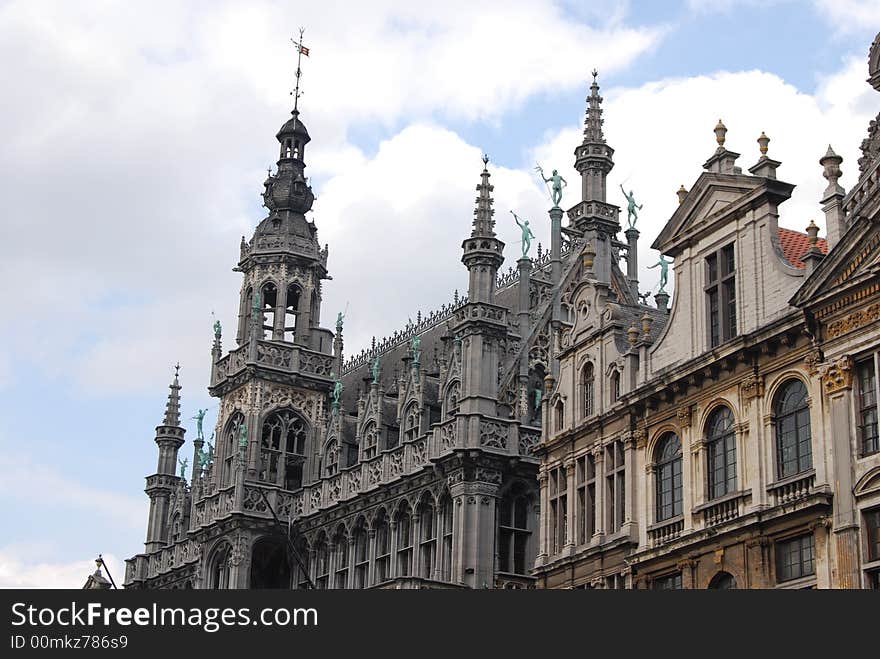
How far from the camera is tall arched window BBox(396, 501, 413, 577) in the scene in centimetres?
6088

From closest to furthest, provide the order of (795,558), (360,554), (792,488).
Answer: (795,558)
(792,488)
(360,554)

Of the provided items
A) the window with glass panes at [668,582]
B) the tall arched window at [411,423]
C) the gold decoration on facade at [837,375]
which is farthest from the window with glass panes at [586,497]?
the tall arched window at [411,423]

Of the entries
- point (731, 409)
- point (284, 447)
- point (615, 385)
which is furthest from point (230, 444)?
point (731, 409)

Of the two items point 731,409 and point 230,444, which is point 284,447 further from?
point 731,409

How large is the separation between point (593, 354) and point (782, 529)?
1098 cm

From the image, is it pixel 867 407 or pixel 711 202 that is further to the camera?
pixel 711 202

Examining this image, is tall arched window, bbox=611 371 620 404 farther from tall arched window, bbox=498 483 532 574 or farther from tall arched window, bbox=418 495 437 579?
tall arched window, bbox=418 495 437 579

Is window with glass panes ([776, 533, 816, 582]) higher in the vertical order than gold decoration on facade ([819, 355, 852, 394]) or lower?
lower

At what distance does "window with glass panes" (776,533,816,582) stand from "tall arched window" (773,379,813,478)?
168 centimetres

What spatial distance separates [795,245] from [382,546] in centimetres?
2414

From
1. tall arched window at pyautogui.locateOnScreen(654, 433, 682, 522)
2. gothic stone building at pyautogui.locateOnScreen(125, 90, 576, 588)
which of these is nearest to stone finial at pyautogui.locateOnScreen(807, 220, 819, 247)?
tall arched window at pyautogui.locateOnScreen(654, 433, 682, 522)

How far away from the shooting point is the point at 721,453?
142ft

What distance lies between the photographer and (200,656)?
31.6 m

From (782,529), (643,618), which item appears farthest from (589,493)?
(643,618)
